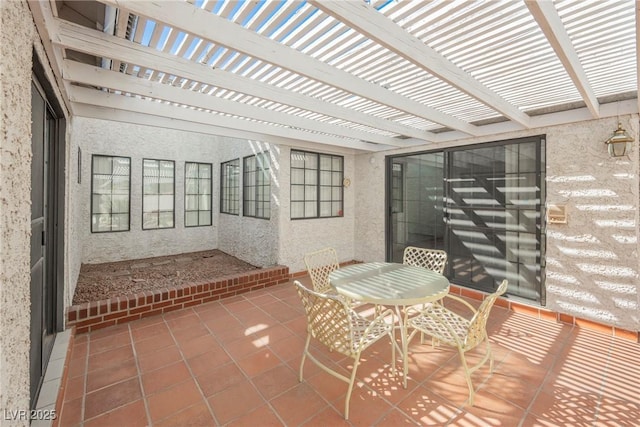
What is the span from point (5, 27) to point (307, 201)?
15.3ft

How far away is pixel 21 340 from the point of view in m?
1.24

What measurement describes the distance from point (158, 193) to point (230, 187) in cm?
172

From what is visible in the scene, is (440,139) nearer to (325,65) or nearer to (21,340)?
(325,65)

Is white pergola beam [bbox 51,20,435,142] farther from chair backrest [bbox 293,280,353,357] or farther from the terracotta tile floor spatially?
the terracotta tile floor

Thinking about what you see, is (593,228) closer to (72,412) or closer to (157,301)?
(72,412)

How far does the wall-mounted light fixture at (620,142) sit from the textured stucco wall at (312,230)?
3.85 m

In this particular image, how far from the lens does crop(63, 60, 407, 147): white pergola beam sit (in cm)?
220

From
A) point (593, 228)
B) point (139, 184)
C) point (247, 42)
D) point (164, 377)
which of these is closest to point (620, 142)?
point (593, 228)

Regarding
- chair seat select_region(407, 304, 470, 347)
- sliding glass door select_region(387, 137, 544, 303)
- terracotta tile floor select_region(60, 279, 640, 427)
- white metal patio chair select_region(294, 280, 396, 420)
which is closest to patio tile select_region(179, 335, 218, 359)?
terracotta tile floor select_region(60, 279, 640, 427)

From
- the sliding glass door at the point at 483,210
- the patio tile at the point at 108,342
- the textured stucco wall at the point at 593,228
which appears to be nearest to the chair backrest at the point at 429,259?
the sliding glass door at the point at 483,210

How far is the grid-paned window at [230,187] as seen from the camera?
668 centimetres

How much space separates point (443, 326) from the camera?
2291 mm

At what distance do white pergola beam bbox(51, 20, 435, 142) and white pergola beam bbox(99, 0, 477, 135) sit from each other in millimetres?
637

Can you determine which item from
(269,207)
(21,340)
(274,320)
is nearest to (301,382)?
(274,320)
